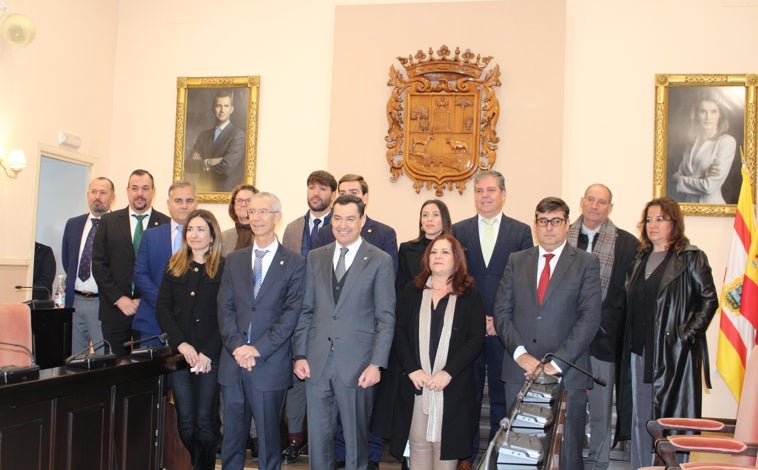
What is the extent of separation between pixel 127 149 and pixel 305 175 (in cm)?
204

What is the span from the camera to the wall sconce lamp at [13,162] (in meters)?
6.45

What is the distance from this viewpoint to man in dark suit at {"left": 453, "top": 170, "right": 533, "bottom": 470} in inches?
164

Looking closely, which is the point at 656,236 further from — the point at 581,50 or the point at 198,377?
the point at 581,50

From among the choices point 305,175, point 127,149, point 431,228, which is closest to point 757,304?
point 431,228

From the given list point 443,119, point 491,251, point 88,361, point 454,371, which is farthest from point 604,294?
point 443,119

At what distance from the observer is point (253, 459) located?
472cm

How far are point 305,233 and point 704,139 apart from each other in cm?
416

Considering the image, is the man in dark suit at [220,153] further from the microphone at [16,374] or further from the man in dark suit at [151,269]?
the microphone at [16,374]

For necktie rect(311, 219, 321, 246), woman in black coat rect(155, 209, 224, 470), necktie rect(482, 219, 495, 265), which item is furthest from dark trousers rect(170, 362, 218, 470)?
necktie rect(482, 219, 495, 265)

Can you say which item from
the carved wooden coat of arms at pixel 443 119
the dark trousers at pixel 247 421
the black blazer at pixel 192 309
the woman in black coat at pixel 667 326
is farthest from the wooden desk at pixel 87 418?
the carved wooden coat of arms at pixel 443 119

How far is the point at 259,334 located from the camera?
3.69 meters

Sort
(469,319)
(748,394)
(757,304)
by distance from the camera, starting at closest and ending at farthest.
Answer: (748,394) → (469,319) → (757,304)

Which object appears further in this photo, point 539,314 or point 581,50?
point 581,50

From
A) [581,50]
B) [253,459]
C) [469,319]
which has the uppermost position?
[581,50]
